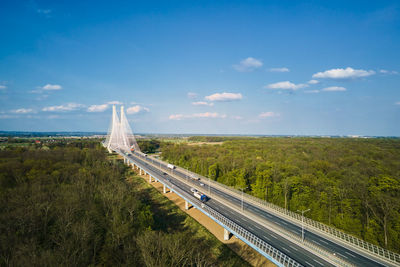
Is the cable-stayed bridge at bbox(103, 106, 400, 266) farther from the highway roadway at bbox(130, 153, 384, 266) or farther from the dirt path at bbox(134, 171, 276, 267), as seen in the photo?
the dirt path at bbox(134, 171, 276, 267)

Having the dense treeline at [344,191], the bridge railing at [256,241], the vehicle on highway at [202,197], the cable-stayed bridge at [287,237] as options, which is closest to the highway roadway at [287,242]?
the cable-stayed bridge at [287,237]

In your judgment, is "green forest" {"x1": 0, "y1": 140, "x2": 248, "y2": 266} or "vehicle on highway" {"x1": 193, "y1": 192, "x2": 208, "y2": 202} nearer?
"green forest" {"x1": 0, "y1": 140, "x2": 248, "y2": 266}

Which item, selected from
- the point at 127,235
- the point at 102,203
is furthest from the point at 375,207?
the point at 102,203

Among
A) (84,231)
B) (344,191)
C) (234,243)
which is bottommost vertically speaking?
(234,243)

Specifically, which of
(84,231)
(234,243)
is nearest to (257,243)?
(234,243)

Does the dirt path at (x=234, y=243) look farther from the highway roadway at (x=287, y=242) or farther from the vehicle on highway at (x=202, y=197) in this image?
the vehicle on highway at (x=202, y=197)

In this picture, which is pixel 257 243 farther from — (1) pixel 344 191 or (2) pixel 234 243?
(1) pixel 344 191

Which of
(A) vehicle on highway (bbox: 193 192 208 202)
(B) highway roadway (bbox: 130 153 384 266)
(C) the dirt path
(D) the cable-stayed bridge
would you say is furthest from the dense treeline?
(C) the dirt path

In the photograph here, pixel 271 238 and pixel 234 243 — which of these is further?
pixel 234 243
